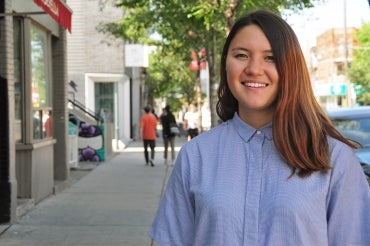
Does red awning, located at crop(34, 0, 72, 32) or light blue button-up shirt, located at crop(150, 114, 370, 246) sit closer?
light blue button-up shirt, located at crop(150, 114, 370, 246)

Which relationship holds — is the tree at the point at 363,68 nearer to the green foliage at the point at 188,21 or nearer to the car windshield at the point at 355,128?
the green foliage at the point at 188,21

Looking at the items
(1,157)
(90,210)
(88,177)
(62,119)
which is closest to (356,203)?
(1,157)

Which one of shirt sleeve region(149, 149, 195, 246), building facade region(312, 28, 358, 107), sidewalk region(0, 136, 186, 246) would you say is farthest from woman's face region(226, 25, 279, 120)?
building facade region(312, 28, 358, 107)

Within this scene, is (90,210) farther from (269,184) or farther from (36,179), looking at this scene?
(269,184)

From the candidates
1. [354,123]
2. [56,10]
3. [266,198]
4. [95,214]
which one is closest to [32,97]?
[56,10]

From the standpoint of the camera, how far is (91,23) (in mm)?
28969

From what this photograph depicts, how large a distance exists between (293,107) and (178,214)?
52 centimetres

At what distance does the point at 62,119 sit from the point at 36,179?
293 centimetres

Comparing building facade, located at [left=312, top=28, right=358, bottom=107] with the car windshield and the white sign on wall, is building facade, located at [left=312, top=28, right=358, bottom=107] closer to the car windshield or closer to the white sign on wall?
the white sign on wall

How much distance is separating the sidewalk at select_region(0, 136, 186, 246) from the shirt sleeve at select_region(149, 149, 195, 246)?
197 inches

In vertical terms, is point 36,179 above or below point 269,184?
below

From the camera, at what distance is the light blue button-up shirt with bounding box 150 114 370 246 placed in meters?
1.85

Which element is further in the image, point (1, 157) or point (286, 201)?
point (1, 157)

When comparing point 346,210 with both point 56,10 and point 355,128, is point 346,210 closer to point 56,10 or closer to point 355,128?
point 355,128
